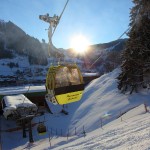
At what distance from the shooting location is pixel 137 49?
112 feet

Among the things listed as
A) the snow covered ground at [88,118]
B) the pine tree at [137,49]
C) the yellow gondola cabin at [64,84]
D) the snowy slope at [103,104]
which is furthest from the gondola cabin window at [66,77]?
the snowy slope at [103,104]

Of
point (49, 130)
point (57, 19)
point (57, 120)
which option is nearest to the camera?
point (57, 19)

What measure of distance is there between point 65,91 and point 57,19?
4.44 metres

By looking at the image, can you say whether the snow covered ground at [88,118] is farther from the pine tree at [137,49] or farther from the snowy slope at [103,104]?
the pine tree at [137,49]

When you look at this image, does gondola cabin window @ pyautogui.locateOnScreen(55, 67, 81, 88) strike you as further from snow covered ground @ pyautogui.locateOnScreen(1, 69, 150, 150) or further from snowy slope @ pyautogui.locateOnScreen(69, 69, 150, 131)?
snowy slope @ pyautogui.locateOnScreen(69, 69, 150, 131)

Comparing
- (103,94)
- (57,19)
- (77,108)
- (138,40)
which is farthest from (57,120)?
(57,19)

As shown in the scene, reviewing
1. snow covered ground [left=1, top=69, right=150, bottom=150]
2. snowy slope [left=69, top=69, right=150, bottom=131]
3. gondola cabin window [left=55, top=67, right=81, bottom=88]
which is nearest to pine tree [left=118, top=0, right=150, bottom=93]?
snowy slope [left=69, top=69, right=150, bottom=131]

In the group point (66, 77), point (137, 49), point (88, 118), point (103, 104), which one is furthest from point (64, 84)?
point (103, 104)

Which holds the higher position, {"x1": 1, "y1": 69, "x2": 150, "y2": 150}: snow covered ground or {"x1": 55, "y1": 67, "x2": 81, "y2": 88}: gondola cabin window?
{"x1": 55, "y1": 67, "x2": 81, "y2": 88}: gondola cabin window

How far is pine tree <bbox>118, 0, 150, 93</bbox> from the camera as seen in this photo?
29.5 metres

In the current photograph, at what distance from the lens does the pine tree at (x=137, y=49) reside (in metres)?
29.5

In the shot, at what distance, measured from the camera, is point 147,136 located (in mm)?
15094

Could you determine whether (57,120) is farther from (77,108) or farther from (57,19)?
(57,19)

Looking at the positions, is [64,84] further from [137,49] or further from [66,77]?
[137,49]
